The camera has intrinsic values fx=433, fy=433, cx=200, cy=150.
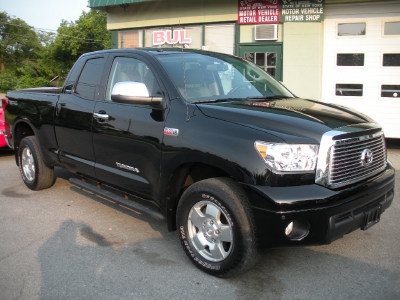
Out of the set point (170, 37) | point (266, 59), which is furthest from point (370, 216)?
point (170, 37)

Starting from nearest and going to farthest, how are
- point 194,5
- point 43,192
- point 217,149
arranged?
point 217,149
point 43,192
point 194,5

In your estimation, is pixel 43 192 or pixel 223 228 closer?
pixel 223 228

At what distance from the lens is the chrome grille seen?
328cm

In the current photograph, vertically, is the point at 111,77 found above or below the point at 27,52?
below

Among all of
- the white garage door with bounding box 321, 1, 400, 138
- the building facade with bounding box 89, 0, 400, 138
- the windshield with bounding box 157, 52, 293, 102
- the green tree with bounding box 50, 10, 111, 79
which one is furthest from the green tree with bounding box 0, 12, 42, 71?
the windshield with bounding box 157, 52, 293, 102

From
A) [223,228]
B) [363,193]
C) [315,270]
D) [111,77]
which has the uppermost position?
[111,77]

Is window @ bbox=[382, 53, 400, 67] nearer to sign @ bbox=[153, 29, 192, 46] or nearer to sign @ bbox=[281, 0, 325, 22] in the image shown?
sign @ bbox=[281, 0, 325, 22]

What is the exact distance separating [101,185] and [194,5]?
8129 mm

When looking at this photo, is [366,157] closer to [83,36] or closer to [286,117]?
[286,117]

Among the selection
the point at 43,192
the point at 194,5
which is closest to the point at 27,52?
the point at 194,5

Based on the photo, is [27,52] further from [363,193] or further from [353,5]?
[363,193]

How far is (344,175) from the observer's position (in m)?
3.37

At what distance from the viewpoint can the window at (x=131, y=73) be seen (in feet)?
14.0

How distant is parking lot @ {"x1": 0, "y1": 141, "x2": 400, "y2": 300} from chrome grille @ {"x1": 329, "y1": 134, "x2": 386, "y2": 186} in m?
0.86
